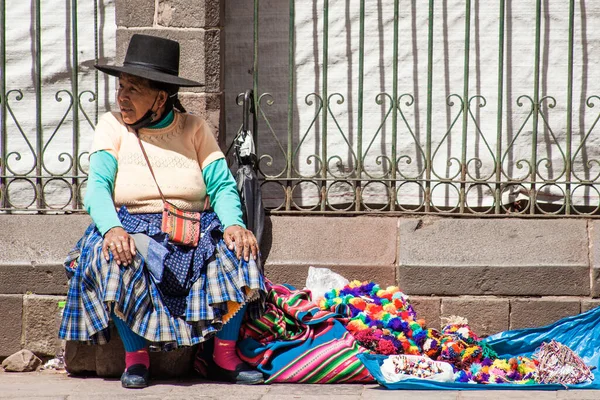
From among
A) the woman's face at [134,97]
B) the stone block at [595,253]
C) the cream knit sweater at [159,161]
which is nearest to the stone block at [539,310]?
the stone block at [595,253]

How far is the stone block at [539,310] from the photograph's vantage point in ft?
18.1

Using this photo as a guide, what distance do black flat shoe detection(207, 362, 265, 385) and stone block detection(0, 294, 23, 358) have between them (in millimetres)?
1272

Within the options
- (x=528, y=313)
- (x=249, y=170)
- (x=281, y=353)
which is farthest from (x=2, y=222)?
(x=528, y=313)

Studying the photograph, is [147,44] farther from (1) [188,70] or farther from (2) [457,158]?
(2) [457,158]

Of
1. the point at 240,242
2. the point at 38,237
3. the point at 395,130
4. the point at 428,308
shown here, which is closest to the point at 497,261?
the point at 428,308

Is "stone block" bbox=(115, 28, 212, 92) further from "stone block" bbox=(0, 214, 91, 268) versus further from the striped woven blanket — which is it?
the striped woven blanket

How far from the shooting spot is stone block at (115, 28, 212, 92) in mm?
5680

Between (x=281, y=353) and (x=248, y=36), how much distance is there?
206 cm

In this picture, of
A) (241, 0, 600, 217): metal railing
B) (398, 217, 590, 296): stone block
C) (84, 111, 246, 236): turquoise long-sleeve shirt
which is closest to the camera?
(84, 111, 246, 236): turquoise long-sleeve shirt

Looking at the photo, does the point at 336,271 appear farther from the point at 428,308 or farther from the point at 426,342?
the point at 426,342

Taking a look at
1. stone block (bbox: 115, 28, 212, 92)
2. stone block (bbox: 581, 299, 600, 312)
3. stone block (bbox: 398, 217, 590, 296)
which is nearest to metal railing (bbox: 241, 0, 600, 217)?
stone block (bbox: 398, 217, 590, 296)

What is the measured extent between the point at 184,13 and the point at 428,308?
2.19m

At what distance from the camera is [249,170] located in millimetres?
5605

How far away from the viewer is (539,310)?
217 inches
